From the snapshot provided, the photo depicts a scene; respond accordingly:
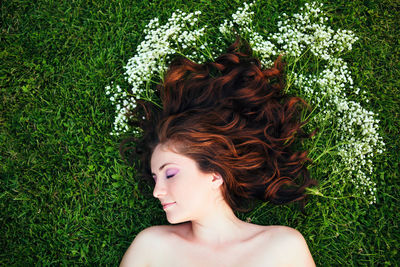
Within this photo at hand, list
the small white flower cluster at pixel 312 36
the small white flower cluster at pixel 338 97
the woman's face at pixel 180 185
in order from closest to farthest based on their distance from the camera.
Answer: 1. the woman's face at pixel 180 185
2. the small white flower cluster at pixel 338 97
3. the small white flower cluster at pixel 312 36

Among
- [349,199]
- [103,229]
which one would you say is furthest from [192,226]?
[349,199]

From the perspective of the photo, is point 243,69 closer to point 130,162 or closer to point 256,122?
point 256,122

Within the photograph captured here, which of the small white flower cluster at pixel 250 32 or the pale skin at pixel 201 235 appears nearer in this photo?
the pale skin at pixel 201 235

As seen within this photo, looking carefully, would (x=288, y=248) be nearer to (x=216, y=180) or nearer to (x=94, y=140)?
(x=216, y=180)

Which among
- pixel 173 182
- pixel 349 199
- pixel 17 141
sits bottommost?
pixel 17 141

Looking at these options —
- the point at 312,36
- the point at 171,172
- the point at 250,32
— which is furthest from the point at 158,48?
the point at 312,36

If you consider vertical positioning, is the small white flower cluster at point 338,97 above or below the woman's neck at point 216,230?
above

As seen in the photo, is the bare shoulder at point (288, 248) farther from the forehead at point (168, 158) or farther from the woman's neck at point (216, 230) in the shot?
the forehead at point (168, 158)

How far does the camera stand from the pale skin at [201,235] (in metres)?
2.82

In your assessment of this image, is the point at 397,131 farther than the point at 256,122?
Yes

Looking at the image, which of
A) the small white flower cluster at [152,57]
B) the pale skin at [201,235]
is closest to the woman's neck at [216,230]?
the pale skin at [201,235]

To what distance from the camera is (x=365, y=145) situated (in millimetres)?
3420

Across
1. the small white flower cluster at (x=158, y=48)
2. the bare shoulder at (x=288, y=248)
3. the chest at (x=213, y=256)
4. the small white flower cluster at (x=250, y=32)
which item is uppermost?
the small white flower cluster at (x=250, y=32)

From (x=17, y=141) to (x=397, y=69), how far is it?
4278 mm
